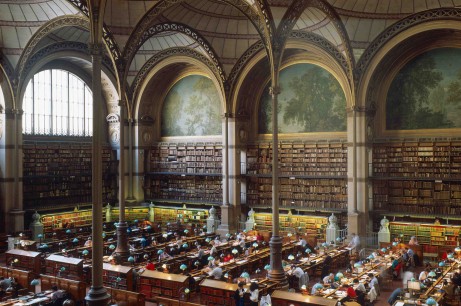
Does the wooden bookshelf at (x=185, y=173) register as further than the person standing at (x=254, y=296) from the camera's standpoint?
Yes

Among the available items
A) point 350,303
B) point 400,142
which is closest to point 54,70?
point 400,142

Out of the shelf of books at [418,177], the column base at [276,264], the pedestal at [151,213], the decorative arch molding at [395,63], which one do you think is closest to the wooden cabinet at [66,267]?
the column base at [276,264]

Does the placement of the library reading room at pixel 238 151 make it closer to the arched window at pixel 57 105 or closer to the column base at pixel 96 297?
the arched window at pixel 57 105

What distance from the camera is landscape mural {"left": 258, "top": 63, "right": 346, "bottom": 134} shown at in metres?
25.7

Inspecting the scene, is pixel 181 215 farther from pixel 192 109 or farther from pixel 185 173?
pixel 192 109

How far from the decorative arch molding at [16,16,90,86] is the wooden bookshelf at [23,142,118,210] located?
178 inches

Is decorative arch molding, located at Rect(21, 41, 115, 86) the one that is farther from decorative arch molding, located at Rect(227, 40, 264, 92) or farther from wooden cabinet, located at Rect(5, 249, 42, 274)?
wooden cabinet, located at Rect(5, 249, 42, 274)

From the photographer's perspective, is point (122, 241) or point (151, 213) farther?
point (151, 213)

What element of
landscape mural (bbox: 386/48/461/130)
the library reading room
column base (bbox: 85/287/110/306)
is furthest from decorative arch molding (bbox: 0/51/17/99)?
landscape mural (bbox: 386/48/461/130)

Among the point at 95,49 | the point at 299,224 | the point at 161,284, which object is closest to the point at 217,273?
the point at 161,284

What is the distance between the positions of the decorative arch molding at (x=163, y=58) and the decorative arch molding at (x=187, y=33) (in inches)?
12.7

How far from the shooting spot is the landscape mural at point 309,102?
25.7m

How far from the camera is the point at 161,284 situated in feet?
51.2

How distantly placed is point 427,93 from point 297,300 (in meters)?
14.7
